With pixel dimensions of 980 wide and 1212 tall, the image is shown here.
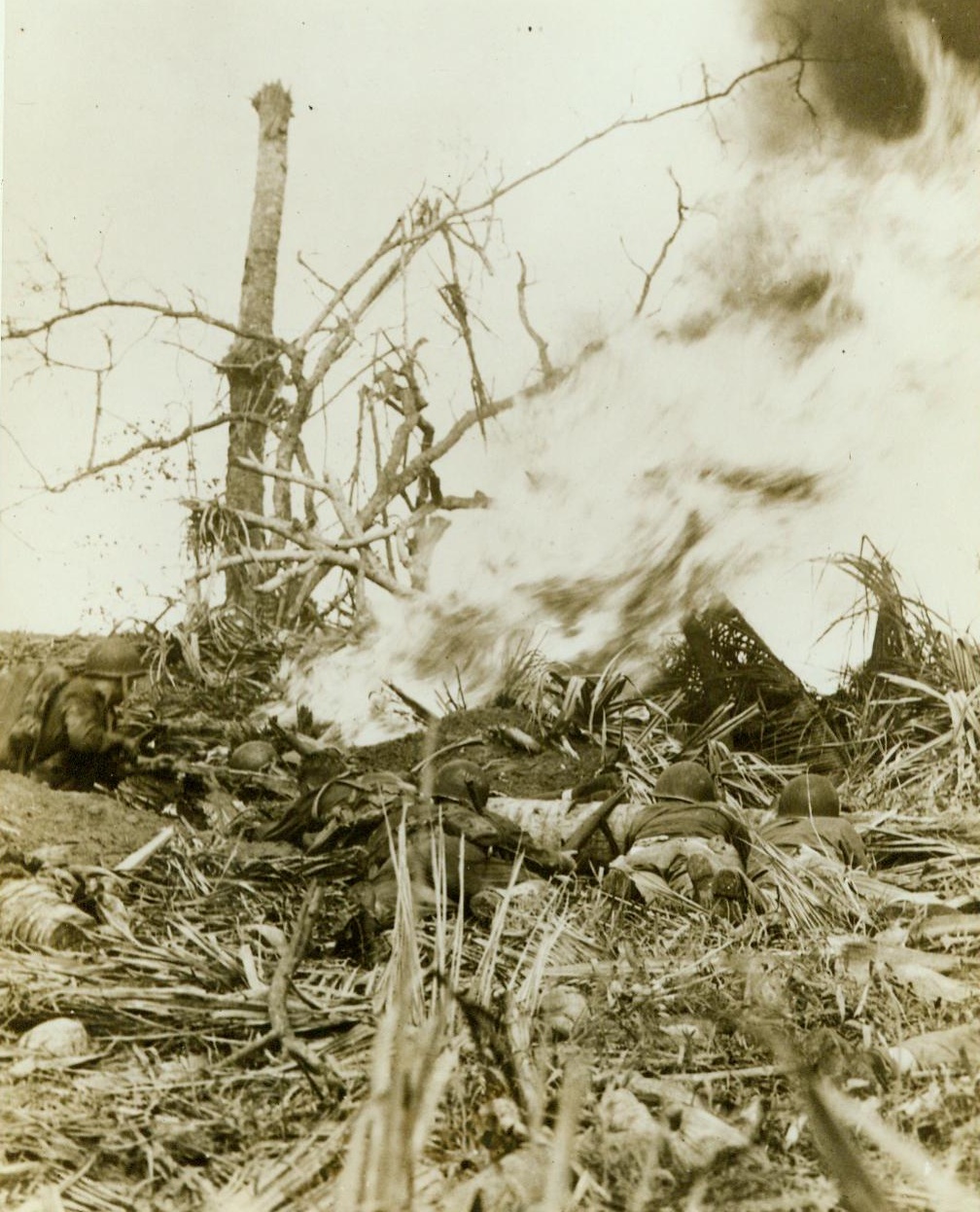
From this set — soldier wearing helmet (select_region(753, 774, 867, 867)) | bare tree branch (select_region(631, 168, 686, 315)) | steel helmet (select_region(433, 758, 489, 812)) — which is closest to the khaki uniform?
steel helmet (select_region(433, 758, 489, 812))

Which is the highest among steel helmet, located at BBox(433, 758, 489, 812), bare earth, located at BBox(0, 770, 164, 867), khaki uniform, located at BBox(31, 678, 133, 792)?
Answer: khaki uniform, located at BBox(31, 678, 133, 792)

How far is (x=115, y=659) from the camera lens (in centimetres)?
278

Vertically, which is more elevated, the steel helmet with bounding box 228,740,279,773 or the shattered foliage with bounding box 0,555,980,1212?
the steel helmet with bounding box 228,740,279,773

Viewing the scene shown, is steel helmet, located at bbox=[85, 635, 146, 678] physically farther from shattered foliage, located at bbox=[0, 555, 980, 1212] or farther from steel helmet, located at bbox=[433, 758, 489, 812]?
steel helmet, located at bbox=[433, 758, 489, 812]

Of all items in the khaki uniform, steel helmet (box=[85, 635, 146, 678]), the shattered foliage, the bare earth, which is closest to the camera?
the shattered foliage

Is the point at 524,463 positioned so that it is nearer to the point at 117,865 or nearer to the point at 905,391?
the point at 905,391

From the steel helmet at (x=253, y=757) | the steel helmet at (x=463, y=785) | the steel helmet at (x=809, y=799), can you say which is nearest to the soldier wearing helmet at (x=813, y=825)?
the steel helmet at (x=809, y=799)

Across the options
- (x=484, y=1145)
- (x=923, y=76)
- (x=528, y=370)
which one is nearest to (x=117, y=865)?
(x=484, y=1145)

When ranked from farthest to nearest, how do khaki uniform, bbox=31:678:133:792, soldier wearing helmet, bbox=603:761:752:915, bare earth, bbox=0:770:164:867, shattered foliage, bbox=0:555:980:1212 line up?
khaki uniform, bbox=31:678:133:792
bare earth, bbox=0:770:164:867
soldier wearing helmet, bbox=603:761:752:915
shattered foliage, bbox=0:555:980:1212

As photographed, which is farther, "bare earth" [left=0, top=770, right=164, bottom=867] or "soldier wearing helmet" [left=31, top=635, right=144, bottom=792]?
"soldier wearing helmet" [left=31, top=635, right=144, bottom=792]

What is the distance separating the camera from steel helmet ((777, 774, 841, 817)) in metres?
2.49

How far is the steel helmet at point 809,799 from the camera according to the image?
2.49 m

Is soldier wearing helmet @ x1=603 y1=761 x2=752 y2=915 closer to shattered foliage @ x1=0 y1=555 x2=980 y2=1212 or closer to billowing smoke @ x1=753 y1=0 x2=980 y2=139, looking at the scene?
shattered foliage @ x1=0 y1=555 x2=980 y2=1212

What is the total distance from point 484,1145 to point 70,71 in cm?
259
